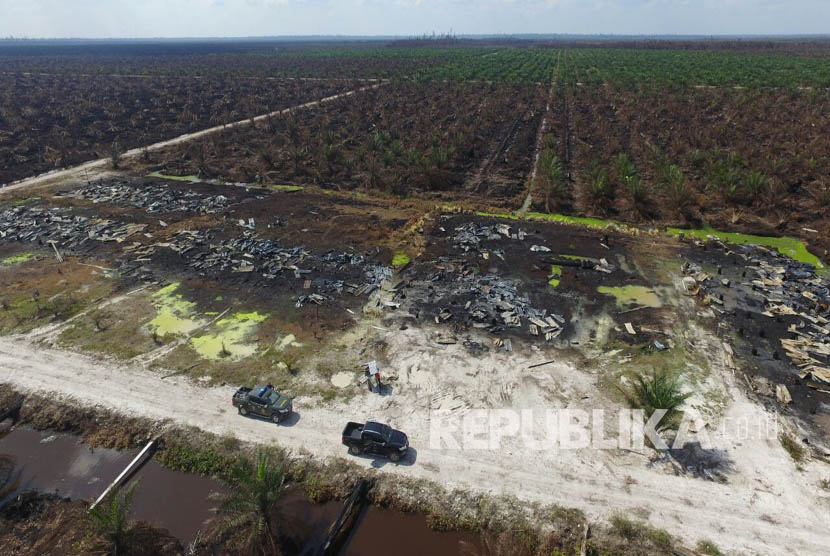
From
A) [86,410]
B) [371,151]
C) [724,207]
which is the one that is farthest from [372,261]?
[724,207]

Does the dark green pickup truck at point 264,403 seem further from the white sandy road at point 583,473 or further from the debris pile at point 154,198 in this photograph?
the debris pile at point 154,198

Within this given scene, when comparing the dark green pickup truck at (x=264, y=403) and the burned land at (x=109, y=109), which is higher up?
the burned land at (x=109, y=109)

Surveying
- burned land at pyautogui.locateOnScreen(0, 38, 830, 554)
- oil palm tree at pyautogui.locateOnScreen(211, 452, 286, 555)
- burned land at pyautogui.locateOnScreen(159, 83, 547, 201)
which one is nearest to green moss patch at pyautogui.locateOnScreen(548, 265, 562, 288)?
burned land at pyautogui.locateOnScreen(0, 38, 830, 554)

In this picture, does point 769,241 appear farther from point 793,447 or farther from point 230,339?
point 230,339

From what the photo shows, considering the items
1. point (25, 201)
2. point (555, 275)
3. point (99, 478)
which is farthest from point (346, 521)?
point (25, 201)

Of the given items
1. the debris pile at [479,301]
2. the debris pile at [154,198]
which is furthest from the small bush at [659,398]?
the debris pile at [154,198]

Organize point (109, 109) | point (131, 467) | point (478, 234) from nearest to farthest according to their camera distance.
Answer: point (131, 467), point (478, 234), point (109, 109)

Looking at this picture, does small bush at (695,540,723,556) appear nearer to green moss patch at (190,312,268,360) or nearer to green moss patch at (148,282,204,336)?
green moss patch at (190,312,268,360)
